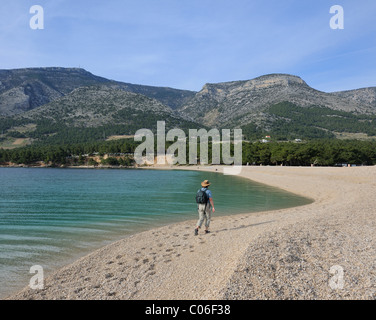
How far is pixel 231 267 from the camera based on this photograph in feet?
24.8

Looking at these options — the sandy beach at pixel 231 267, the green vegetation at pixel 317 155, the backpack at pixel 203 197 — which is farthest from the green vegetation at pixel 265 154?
the backpack at pixel 203 197

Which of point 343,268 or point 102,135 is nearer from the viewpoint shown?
point 343,268

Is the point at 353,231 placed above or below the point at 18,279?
above

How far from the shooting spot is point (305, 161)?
8469cm

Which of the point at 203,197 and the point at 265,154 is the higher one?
the point at 265,154

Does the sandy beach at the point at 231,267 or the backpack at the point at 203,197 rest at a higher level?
the backpack at the point at 203,197

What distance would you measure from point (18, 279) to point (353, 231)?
14.0 metres

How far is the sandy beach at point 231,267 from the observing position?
20.5ft

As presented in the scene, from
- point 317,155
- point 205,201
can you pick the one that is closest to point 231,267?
point 205,201

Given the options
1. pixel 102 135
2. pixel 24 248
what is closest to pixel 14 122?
pixel 102 135

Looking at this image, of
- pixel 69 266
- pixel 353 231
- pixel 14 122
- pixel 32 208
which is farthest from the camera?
pixel 14 122

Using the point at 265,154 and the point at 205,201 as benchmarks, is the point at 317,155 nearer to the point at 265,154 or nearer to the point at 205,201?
the point at 265,154

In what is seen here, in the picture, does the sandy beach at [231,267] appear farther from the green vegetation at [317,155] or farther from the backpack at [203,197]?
the green vegetation at [317,155]
